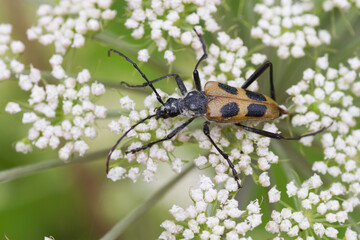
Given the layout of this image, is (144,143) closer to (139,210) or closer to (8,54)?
(139,210)

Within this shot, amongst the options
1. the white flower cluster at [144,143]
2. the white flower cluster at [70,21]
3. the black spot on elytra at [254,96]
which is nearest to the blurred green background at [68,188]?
the white flower cluster at [70,21]

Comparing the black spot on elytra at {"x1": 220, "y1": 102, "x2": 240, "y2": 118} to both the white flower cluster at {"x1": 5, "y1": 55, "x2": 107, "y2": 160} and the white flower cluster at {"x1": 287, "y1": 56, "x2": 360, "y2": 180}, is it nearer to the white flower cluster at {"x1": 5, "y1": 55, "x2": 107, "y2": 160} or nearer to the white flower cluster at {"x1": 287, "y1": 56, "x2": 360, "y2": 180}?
the white flower cluster at {"x1": 287, "y1": 56, "x2": 360, "y2": 180}

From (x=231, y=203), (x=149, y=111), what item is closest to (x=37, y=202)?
(x=149, y=111)

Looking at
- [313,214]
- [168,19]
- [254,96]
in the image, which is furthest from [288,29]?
[313,214]

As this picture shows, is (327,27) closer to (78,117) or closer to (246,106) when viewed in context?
Answer: (246,106)


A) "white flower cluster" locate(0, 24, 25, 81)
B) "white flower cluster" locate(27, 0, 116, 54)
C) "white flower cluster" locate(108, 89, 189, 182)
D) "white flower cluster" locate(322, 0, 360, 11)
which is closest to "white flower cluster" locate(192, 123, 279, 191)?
"white flower cluster" locate(108, 89, 189, 182)

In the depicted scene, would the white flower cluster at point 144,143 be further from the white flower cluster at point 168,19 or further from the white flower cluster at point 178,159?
the white flower cluster at point 168,19

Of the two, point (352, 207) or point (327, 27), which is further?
point (327, 27)
